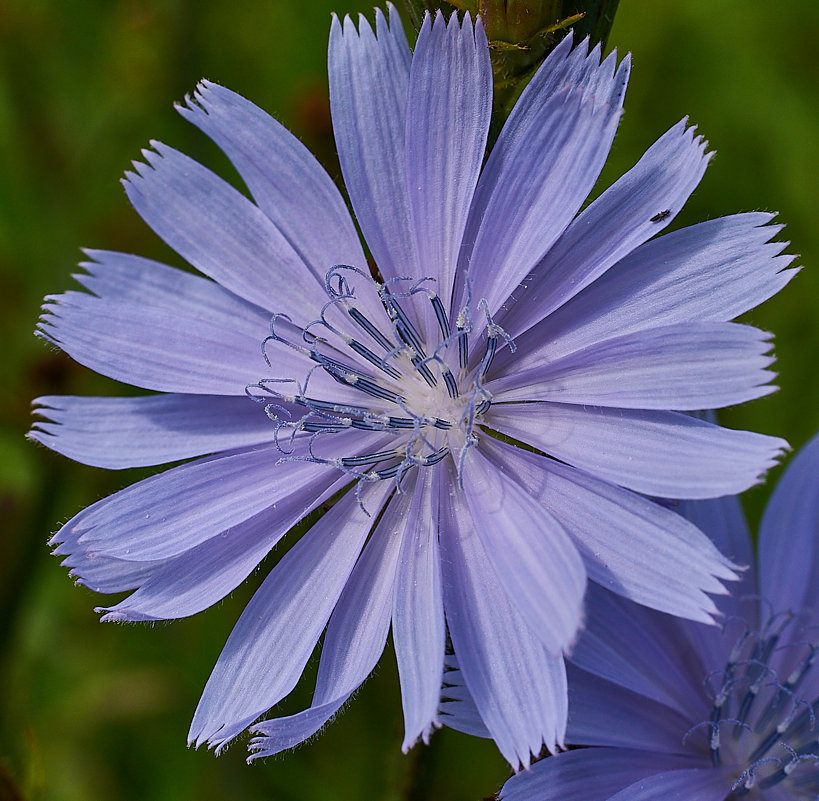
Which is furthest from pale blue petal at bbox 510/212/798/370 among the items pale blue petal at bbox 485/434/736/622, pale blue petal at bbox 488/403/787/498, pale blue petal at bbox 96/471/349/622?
pale blue petal at bbox 96/471/349/622

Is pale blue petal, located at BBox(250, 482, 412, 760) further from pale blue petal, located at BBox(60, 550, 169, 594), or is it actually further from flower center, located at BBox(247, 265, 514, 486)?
pale blue petal, located at BBox(60, 550, 169, 594)

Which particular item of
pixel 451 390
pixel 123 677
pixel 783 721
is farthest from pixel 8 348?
pixel 783 721

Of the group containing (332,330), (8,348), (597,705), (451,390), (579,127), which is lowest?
(597,705)

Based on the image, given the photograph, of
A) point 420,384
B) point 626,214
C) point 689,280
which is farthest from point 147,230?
point 689,280

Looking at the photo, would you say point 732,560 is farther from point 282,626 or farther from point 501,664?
point 282,626

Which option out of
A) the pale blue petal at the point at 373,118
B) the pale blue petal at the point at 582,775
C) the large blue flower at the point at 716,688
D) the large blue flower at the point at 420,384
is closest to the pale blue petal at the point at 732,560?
the large blue flower at the point at 716,688

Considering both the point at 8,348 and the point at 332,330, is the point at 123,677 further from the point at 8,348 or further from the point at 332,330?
the point at 332,330
